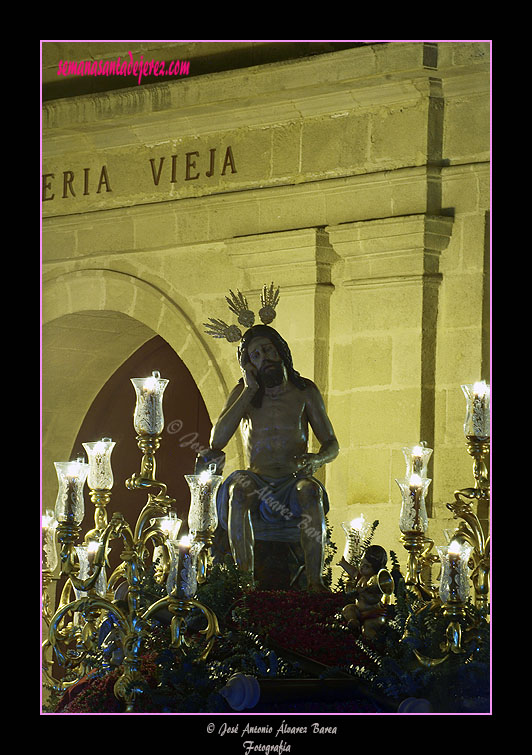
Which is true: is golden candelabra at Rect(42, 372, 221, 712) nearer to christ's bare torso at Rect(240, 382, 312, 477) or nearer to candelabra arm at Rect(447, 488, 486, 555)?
christ's bare torso at Rect(240, 382, 312, 477)

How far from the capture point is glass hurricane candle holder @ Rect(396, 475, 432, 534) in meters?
9.76

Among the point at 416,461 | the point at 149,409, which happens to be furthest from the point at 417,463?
the point at 149,409

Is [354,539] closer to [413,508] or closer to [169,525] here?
[413,508]

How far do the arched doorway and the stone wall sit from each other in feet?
3.44

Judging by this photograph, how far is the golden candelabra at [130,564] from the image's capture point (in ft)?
29.1

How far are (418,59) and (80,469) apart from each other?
11.0 ft

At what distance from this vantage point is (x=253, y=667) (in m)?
9.10

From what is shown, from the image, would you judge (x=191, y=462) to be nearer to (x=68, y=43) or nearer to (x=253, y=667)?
(x=68, y=43)

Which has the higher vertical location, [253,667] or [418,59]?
[418,59]

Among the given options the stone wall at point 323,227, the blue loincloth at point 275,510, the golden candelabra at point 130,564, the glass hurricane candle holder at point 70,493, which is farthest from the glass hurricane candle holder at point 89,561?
the stone wall at point 323,227

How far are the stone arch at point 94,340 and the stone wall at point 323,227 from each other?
2 cm

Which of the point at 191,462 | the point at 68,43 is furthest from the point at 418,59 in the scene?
the point at 191,462

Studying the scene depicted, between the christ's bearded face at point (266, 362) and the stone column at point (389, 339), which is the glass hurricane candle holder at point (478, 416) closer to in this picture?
the christ's bearded face at point (266, 362)

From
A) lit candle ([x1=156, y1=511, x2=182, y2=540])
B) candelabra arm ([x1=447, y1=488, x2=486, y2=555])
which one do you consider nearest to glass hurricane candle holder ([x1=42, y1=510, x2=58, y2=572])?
lit candle ([x1=156, y1=511, x2=182, y2=540])
